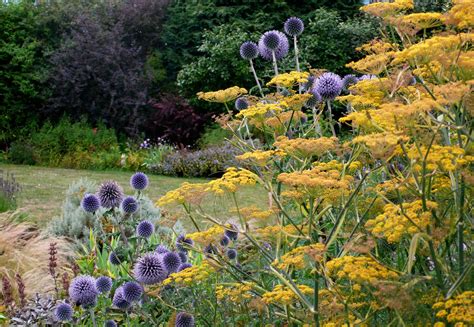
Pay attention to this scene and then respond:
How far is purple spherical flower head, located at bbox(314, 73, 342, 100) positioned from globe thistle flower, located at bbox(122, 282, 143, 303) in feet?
4.45

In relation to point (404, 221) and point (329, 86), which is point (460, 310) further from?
point (329, 86)

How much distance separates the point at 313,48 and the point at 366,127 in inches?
534

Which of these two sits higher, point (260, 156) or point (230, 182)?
point (260, 156)

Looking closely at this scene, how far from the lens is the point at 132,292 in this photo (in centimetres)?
341

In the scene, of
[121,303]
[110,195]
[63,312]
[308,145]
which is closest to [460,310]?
[308,145]

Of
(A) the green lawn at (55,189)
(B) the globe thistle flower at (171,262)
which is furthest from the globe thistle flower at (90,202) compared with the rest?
(A) the green lawn at (55,189)

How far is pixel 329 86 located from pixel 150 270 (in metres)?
1.30

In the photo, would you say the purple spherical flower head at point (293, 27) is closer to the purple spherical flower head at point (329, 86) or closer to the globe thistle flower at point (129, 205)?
the purple spherical flower head at point (329, 86)

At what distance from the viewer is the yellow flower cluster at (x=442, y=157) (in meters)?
2.06

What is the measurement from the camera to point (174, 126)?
15.5 metres

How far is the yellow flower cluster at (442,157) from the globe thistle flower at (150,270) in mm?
1608

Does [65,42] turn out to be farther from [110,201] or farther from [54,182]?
[110,201]

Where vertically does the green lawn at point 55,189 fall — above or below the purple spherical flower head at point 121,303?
below

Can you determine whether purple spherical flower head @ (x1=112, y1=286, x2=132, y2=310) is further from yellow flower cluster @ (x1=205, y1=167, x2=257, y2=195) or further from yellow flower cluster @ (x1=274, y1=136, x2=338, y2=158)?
yellow flower cluster @ (x1=274, y1=136, x2=338, y2=158)
